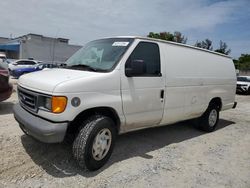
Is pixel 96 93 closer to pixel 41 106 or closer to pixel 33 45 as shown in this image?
pixel 41 106

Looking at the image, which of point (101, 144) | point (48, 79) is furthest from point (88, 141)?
point (48, 79)

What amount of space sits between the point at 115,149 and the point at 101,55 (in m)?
1.78

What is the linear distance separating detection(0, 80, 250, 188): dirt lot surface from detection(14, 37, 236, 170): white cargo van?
13.5 inches

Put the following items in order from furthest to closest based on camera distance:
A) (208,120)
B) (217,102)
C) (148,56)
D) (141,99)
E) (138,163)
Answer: (217,102) → (208,120) → (148,56) → (141,99) → (138,163)

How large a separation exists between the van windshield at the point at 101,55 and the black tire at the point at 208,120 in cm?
331

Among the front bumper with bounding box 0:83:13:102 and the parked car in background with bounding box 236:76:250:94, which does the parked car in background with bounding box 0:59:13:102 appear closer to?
the front bumper with bounding box 0:83:13:102

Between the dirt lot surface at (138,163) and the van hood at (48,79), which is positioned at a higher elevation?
the van hood at (48,79)

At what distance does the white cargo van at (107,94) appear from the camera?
335 cm

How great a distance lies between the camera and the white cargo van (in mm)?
3346

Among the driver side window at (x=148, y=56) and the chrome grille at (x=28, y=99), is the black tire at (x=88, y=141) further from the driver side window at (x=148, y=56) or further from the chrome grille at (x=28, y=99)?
the driver side window at (x=148, y=56)

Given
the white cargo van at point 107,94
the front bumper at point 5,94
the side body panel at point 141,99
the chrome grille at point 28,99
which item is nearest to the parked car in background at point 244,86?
the white cargo van at point 107,94

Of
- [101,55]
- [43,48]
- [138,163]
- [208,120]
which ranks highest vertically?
[43,48]

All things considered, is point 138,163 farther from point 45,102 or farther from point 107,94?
point 45,102

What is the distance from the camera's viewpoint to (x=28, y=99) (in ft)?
12.4
